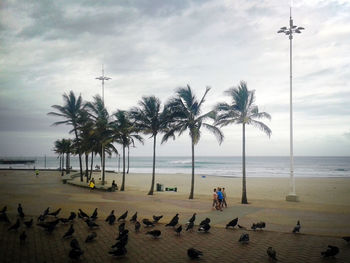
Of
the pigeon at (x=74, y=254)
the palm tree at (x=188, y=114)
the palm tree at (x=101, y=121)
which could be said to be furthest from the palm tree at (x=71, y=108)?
the pigeon at (x=74, y=254)

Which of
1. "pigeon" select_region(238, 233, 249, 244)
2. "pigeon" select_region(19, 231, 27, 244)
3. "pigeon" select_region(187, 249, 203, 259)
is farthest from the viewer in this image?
"pigeon" select_region(238, 233, 249, 244)

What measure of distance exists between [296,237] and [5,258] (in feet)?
30.2

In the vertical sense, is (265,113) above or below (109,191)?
above

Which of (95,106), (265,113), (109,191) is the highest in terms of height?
(95,106)

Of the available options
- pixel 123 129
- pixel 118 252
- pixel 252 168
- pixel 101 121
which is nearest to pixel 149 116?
pixel 123 129

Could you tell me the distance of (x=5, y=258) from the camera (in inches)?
307

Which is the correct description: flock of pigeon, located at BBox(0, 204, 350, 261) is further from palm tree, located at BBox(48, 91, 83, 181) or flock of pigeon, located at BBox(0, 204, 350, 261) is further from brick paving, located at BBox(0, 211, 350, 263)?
palm tree, located at BBox(48, 91, 83, 181)

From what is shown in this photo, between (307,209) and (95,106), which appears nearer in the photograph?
(307,209)

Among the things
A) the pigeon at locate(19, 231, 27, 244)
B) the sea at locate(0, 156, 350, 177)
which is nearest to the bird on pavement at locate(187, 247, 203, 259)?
the pigeon at locate(19, 231, 27, 244)

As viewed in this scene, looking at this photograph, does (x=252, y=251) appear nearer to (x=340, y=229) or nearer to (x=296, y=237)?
(x=296, y=237)

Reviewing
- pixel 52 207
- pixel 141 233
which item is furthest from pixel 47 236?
pixel 52 207

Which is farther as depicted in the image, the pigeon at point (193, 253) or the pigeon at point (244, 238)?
the pigeon at point (244, 238)

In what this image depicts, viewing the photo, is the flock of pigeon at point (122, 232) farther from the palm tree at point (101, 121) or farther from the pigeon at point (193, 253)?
the palm tree at point (101, 121)

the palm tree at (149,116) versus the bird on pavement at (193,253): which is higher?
the palm tree at (149,116)
